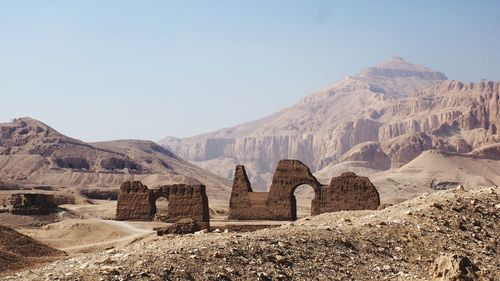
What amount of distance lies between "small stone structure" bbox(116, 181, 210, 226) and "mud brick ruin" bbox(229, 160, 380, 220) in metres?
3.03

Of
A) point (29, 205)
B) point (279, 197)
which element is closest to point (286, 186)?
point (279, 197)

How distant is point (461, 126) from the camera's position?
146 metres

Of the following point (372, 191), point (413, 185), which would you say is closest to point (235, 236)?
point (372, 191)

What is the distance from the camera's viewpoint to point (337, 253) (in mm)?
15320

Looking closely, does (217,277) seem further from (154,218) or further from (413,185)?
(413,185)

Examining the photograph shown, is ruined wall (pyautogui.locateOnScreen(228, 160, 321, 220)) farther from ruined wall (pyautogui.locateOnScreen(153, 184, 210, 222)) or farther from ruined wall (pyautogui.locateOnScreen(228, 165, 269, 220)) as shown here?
ruined wall (pyautogui.locateOnScreen(153, 184, 210, 222))

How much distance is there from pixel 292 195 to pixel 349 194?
165 inches

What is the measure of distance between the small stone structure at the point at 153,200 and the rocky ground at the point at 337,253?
19.7 m

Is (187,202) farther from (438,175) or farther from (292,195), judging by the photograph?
(438,175)

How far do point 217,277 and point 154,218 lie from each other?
94.8ft

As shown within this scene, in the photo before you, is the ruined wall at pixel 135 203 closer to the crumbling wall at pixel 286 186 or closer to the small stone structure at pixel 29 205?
the small stone structure at pixel 29 205

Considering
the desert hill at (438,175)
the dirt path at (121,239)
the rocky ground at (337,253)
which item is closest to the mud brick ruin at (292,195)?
the dirt path at (121,239)

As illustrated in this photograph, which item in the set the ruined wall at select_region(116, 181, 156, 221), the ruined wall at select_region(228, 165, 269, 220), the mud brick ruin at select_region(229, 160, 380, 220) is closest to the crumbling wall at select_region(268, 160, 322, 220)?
the mud brick ruin at select_region(229, 160, 380, 220)

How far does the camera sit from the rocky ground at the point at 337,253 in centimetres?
1266
